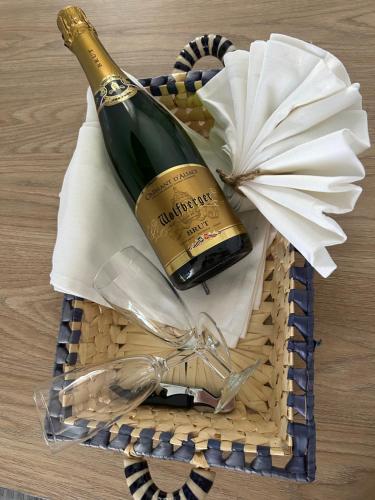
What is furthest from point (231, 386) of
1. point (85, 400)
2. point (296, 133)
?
point (296, 133)

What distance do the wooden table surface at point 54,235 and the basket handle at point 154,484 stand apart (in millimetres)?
91

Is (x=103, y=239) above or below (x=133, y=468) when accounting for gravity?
above

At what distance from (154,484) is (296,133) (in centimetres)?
33

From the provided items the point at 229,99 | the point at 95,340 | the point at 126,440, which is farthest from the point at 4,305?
the point at 229,99

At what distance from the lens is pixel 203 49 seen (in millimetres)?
518

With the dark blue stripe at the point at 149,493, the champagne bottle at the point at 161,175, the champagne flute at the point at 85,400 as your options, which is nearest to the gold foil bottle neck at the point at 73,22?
the champagne bottle at the point at 161,175

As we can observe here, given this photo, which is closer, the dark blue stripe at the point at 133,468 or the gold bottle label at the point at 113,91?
the dark blue stripe at the point at 133,468

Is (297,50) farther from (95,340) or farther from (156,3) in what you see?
(95,340)

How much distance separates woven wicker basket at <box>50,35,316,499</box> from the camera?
15.3 inches

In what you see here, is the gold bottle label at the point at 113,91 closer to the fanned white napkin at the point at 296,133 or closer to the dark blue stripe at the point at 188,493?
the fanned white napkin at the point at 296,133

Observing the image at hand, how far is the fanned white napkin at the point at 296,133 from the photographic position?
422 millimetres

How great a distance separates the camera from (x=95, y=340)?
517mm

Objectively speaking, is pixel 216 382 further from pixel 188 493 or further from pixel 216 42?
pixel 216 42

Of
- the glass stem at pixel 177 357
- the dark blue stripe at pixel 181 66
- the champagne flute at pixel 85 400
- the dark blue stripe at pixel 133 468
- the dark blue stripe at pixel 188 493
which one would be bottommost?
the dark blue stripe at pixel 133 468
